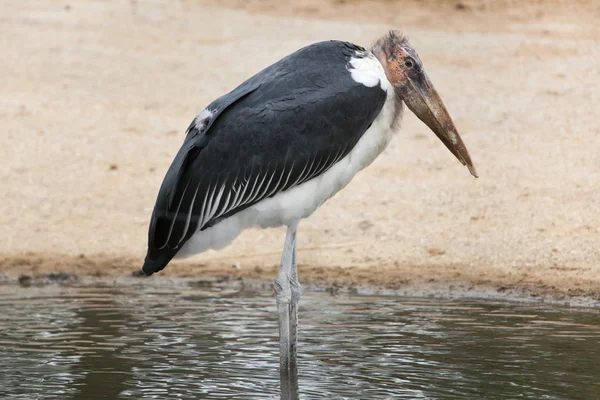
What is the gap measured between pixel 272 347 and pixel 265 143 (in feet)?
3.54

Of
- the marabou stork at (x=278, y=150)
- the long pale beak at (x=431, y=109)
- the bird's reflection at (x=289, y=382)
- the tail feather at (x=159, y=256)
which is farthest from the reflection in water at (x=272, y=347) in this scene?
the long pale beak at (x=431, y=109)

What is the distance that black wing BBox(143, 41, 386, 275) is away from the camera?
4941 millimetres

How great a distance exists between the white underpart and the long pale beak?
0.12 metres

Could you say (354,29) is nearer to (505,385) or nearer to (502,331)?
(502,331)

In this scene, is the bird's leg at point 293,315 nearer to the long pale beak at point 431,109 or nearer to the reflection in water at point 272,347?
the reflection in water at point 272,347

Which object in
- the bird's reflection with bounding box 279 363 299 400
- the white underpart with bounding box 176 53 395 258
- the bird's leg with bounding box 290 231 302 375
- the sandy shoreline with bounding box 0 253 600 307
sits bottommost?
the bird's reflection with bounding box 279 363 299 400

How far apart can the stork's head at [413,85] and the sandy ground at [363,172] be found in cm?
169

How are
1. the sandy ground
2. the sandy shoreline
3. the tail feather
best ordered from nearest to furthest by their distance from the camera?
the tail feather < the sandy shoreline < the sandy ground

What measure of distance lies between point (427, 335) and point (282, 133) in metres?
1.36

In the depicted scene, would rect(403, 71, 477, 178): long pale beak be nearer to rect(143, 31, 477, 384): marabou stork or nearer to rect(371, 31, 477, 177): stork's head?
rect(371, 31, 477, 177): stork's head

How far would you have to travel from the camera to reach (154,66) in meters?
12.0

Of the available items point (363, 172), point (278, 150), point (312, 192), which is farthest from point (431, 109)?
point (363, 172)

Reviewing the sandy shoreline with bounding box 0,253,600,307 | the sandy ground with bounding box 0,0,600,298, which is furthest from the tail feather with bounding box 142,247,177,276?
the sandy ground with bounding box 0,0,600,298

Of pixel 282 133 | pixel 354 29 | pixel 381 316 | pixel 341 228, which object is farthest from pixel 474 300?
pixel 354 29
